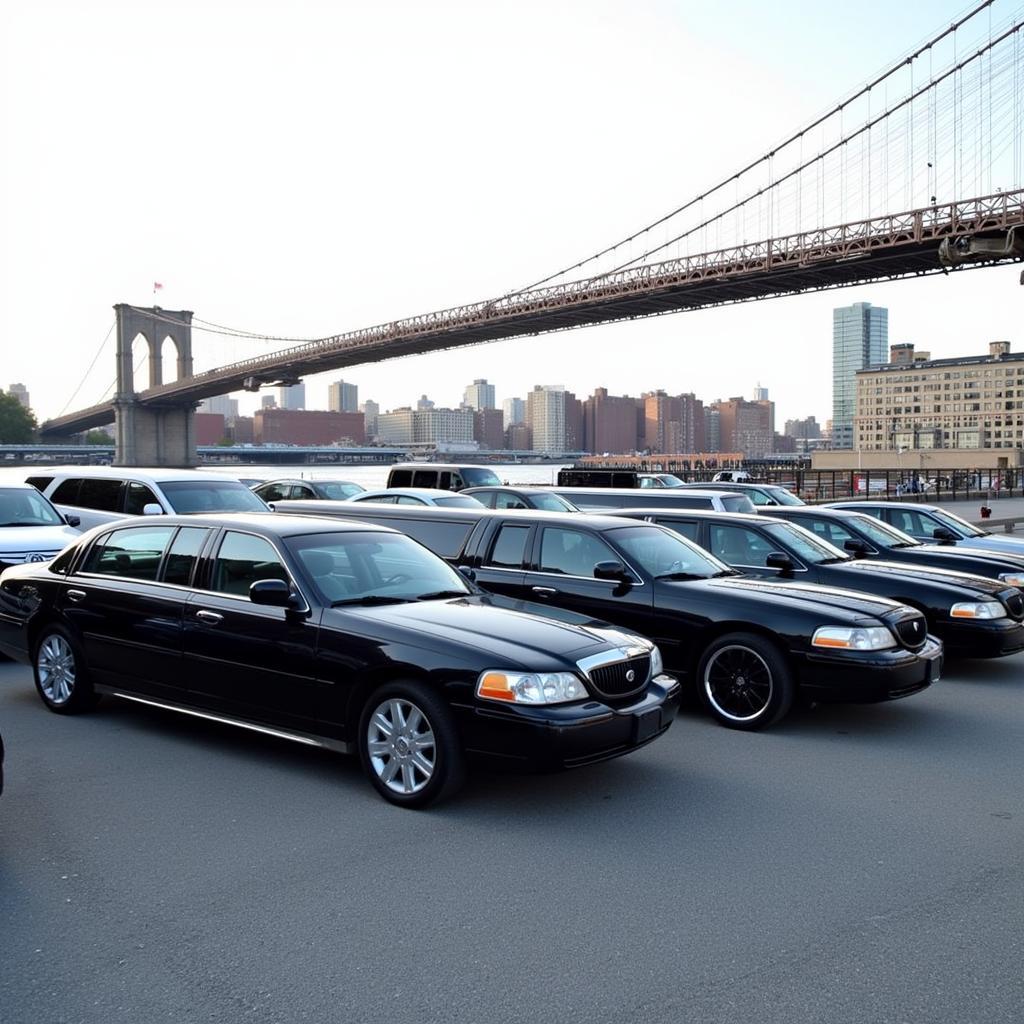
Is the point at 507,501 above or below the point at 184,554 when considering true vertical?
below

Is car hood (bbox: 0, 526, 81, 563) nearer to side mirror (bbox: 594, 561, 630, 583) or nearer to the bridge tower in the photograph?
side mirror (bbox: 594, 561, 630, 583)

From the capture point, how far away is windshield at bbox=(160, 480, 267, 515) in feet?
44.2

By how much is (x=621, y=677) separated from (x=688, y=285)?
50.1 metres

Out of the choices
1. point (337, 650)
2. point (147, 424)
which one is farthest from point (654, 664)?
point (147, 424)

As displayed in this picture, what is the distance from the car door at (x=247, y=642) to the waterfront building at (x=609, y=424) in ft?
477

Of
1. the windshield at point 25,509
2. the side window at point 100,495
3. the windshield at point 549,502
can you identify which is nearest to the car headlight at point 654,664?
the windshield at point 25,509

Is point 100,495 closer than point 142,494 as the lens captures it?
No

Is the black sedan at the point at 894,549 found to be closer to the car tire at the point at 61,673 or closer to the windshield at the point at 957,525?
the windshield at the point at 957,525

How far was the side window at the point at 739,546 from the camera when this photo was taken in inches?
376

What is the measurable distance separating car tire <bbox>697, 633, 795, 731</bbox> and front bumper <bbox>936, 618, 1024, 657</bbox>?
8.24 ft

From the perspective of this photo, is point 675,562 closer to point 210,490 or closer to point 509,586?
point 509,586

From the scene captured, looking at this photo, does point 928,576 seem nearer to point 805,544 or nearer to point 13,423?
point 805,544

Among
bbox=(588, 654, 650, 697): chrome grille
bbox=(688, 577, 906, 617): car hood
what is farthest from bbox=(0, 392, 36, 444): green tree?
bbox=(588, 654, 650, 697): chrome grille

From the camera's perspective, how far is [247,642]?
598 centimetres
